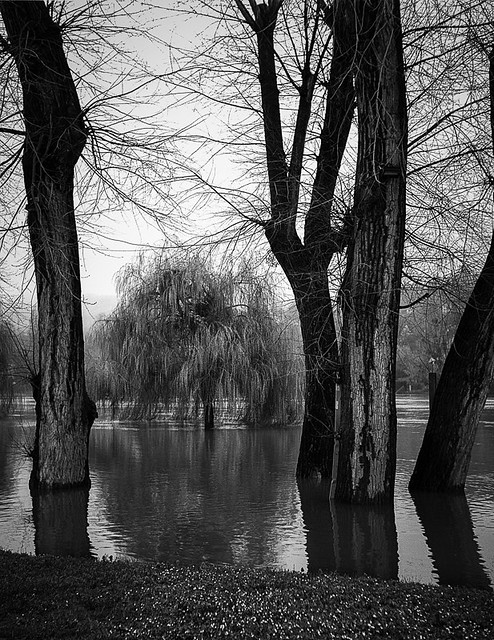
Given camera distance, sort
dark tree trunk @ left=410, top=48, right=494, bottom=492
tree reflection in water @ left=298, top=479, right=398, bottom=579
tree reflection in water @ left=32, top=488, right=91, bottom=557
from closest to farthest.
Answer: tree reflection in water @ left=298, top=479, right=398, bottom=579 → tree reflection in water @ left=32, top=488, right=91, bottom=557 → dark tree trunk @ left=410, top=48, right=494, bottom=492

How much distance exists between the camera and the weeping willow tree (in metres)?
22.8

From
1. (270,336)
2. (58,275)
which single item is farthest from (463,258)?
(270,336)

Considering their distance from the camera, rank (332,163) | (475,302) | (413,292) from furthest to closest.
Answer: (332,163) < (413,292) < (475,302)

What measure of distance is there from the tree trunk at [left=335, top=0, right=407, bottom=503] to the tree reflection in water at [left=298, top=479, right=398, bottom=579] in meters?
0.31

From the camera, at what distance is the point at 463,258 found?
33.6 ft

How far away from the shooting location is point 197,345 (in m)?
22.8

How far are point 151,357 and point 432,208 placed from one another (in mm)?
15042

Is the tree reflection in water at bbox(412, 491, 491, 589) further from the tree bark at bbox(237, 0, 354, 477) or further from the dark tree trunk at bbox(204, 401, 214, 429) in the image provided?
the dark tree trunk at bbox(204, 401, 214, 429)

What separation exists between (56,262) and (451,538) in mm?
6109

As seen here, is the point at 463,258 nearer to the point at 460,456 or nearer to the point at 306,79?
the point at 460,456

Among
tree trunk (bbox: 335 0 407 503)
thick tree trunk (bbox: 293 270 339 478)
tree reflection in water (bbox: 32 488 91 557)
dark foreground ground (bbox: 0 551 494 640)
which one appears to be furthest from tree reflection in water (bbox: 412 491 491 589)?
tree reflection in water (bbox: 32 488 91 557)

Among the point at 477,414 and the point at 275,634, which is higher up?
the point at 477,414

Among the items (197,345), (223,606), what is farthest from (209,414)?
(223,606)

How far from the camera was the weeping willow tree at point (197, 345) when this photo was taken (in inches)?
898
